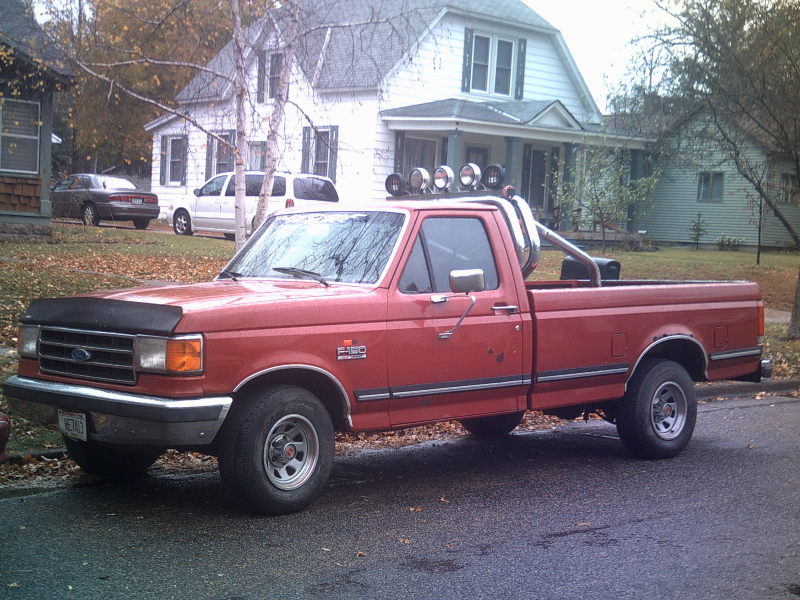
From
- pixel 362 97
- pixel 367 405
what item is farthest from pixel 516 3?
pixel 367 405

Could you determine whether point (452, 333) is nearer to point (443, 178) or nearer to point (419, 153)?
point (443, 178)

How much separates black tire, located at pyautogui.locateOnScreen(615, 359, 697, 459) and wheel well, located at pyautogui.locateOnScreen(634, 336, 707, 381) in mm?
132

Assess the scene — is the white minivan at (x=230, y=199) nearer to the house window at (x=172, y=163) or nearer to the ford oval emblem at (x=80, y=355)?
the house window at (x=172, y=163)

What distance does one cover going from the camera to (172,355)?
16.7 feet

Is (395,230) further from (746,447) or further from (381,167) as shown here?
(381,167)

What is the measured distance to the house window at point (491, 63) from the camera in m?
29.5

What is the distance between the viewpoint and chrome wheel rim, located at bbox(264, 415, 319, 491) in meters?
5.48

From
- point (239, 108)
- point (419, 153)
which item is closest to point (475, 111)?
point (419, 153)

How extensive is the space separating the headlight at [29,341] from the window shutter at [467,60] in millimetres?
24524

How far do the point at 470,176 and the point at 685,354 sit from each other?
237 centimetres

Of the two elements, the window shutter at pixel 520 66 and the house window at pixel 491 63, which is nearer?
the house window at pixel 491 63

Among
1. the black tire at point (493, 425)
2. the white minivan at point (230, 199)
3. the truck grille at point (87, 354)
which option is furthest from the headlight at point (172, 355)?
the white minivan at point (230, 199)

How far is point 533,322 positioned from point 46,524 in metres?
3.44

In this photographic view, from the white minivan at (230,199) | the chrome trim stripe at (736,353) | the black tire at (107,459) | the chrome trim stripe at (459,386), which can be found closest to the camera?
the chrome trim stripe at (459,386)
